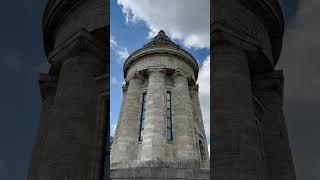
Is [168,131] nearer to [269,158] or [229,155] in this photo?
[269,158]

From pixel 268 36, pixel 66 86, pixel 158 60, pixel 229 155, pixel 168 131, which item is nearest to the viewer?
pixel 229 155

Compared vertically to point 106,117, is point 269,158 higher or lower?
lower

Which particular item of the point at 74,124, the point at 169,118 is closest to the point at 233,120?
the point at 74,124

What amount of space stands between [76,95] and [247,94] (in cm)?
609

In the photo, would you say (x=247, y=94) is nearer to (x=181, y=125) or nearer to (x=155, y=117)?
(x=155, y=117)

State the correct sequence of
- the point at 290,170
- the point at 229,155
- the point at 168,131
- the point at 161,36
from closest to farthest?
the point at 161,36 → the point at 229,155 → the point at 290,170 → the point at 168,131

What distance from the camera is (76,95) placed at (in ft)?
44.2

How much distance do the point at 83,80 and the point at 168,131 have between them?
39.8ft

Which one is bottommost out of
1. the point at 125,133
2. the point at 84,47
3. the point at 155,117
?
the point at 125,133

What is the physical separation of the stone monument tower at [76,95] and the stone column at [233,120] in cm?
394

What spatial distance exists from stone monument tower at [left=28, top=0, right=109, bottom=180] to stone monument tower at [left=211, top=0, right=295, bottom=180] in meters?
4.08

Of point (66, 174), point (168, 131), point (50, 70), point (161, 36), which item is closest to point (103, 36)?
point (50, 70)

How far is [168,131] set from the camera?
82.5 ft

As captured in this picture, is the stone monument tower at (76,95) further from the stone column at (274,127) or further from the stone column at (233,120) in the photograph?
the stone column at (274,127)
